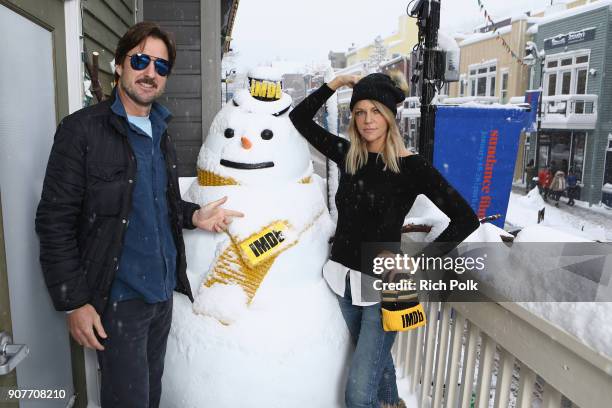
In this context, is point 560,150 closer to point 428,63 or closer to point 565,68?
point 565,68

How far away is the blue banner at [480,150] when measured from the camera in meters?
5.65

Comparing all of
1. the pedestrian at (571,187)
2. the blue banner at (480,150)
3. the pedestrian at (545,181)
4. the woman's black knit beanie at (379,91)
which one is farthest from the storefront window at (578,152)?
the woman's black knit beanie at (379,91)

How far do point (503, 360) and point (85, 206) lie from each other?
1806mm

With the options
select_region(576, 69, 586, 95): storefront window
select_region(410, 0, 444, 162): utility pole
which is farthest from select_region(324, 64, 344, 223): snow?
select_region(576, 69, 586, 95): storefront window

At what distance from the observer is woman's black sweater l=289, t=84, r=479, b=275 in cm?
201

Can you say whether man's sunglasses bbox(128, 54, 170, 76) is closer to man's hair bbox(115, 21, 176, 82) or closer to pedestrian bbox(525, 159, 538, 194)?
man's hair bbox(115, 21, 176, 82)

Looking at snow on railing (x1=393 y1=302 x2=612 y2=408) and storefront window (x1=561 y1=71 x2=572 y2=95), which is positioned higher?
storefront window (x1=561 y1=71 x2=572 y2=95)

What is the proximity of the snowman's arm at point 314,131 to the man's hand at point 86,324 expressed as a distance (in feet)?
4.27

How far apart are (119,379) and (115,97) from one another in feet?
3.71

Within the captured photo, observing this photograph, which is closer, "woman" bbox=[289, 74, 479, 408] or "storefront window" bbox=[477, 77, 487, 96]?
"woman" bbox=[289, 74, 479, 408]

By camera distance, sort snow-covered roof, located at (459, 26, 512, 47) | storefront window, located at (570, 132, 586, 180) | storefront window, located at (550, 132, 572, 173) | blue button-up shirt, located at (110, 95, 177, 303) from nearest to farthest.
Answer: blue button-up shirt, located at (110, 95, 177, 303)
storefront window, located at (570, 132, 586, 180)
storefront window, located at (550, 132, 572, 173)
snow-covered roof, located at (459, 26, 512, 47)

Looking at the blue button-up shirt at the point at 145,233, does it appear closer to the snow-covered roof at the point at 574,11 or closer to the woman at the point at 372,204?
the woman at the point at 372,204

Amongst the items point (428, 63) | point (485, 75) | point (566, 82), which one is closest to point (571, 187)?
point (566, 82)

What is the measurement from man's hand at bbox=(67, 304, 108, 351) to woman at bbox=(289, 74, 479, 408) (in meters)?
1.07
